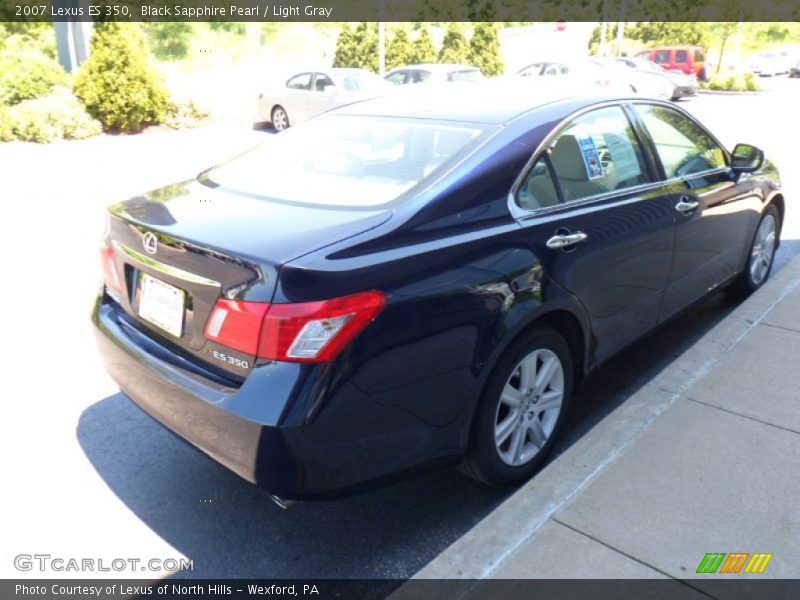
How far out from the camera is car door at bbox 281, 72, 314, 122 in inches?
594

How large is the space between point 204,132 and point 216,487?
13944 millimetres

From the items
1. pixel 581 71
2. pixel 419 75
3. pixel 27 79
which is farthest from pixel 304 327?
pixel 581 71

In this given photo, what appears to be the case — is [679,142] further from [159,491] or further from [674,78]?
[674,78]

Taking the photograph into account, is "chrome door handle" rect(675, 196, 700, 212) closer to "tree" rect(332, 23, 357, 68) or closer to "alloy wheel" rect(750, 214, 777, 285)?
"alloy wheel" rect(750, 214, 777, 285)

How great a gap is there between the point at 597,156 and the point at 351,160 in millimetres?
1198

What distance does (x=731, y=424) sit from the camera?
3.27 metres

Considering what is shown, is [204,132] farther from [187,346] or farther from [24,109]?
[187,346]

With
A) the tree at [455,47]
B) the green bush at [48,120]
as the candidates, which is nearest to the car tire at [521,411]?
the green bush at [48,120]

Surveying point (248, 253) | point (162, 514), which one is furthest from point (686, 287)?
point (162, 514)

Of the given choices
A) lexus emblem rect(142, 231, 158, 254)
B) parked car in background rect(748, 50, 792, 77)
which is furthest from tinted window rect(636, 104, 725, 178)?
parked car in background rect(748, 50, 792, 77)

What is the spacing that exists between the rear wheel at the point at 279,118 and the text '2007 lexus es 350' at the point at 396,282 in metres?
12.5

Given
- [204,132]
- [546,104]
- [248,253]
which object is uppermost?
[546,104]

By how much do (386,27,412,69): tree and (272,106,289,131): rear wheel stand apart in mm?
11203

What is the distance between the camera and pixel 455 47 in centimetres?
2941
